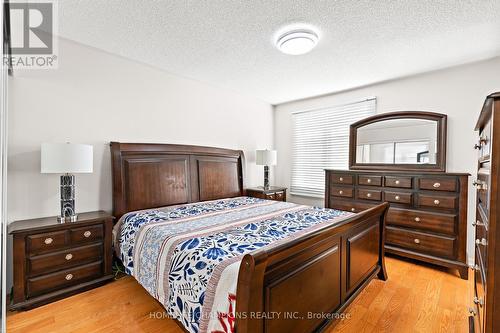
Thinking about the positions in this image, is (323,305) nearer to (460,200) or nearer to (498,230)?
(498,230)

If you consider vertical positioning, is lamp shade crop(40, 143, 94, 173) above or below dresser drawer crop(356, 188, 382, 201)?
above

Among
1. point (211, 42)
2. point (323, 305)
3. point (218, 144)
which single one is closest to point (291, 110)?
point (218, 144)

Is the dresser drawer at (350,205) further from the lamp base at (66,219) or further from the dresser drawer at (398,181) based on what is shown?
the lamp base at (66,219)

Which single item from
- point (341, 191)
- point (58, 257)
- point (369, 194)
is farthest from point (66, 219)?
point (369, 194)

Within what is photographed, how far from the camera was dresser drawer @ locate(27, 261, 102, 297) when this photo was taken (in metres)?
1.92

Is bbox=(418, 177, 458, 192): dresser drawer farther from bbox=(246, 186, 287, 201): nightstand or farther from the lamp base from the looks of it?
the lamp base

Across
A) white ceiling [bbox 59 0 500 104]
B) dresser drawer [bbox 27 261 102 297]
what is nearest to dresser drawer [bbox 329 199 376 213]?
white ceiling [bbox 59 0 500 104]

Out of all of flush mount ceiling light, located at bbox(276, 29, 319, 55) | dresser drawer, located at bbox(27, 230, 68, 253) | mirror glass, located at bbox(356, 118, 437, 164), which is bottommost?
dresser drawer, located at bbox(27, 230, 68, 253)

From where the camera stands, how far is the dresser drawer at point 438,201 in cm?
257

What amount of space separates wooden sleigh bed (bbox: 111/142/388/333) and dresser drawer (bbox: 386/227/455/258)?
69 cm

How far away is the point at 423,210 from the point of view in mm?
2754

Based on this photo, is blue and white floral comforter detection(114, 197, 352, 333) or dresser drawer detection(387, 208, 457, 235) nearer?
blue and white floral comforter detection(114, 197, 352, 333)

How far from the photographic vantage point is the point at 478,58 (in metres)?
2.64

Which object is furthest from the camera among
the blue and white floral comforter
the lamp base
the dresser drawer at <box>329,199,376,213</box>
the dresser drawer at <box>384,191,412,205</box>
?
the dresser drawer at <box>329,199,376,213</box>
